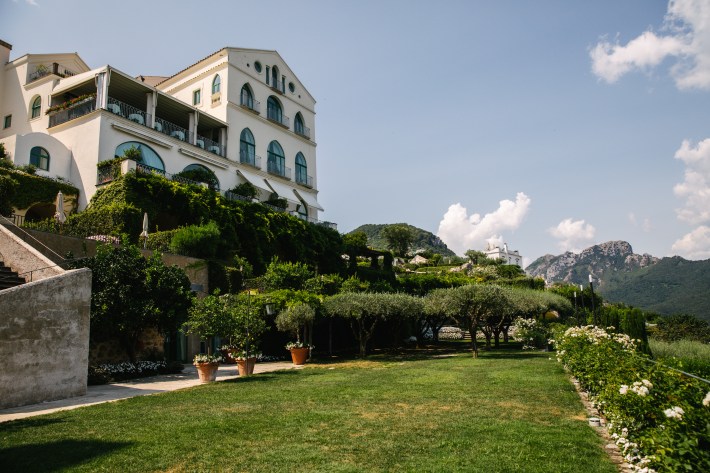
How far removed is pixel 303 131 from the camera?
47125 mm

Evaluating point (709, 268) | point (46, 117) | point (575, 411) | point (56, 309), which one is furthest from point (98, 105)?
point (709, 268)

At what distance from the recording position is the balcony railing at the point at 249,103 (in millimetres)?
39344

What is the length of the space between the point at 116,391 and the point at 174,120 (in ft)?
95.9

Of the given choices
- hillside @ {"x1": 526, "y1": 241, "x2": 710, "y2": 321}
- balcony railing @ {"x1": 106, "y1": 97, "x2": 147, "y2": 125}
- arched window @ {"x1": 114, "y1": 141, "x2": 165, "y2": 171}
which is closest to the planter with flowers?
arched window @ {"x1": 114, "y1": 141, "x2": 165, "y2": 171}

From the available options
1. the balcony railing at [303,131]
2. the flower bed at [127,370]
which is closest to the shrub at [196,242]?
the flower bed at [127,370]

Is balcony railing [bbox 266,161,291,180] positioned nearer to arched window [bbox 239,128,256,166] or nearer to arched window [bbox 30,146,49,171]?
arched window [bbox 239,128,256,166]

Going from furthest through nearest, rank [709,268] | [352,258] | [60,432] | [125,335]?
[709,268] < [352,258] < [125,335] < [60,432]

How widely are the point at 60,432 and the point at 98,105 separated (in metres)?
25.6

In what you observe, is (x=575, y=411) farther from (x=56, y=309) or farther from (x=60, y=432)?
(x=56, y=309)

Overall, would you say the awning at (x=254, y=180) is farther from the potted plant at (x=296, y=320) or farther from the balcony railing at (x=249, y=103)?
the potted plant at (x=296, y=320)

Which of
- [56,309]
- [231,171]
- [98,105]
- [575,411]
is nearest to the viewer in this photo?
[575,411]

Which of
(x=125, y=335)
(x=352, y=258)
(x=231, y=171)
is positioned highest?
(x=231, y=171)

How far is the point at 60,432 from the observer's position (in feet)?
22.2

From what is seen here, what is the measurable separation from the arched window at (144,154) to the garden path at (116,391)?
16877mm
